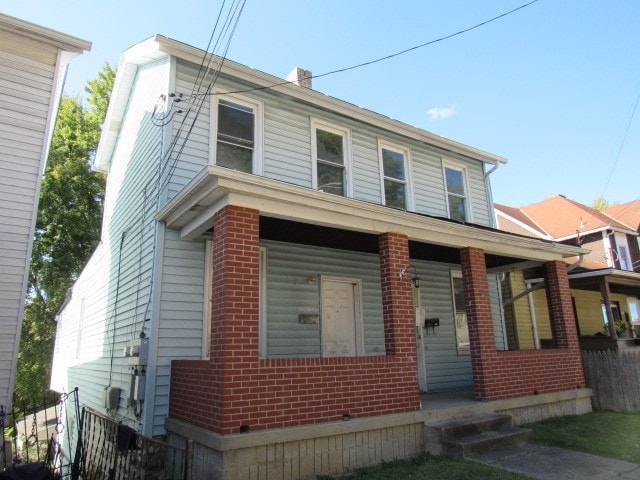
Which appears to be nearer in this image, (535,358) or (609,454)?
(609,454)

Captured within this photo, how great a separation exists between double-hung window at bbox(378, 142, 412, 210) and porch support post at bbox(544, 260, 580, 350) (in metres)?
3.27

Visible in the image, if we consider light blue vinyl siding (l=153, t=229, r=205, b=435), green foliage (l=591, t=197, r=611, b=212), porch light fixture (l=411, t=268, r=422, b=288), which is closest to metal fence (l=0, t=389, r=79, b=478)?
light blue vinyl siding (l=153, t=229, r=205, b=435)

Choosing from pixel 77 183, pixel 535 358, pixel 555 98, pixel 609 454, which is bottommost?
pixel 609 454

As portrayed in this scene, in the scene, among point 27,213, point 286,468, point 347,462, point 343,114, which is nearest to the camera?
point 286,468

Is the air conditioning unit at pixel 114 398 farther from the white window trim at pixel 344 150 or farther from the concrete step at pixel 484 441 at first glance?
the concrete step at pixel 484 441

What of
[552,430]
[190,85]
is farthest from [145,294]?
[552,430]

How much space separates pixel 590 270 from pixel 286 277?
9889 millimetres

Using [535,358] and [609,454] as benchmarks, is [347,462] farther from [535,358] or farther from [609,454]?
[535,358]

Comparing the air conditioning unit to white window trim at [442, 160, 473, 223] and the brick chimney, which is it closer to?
the brick chimney

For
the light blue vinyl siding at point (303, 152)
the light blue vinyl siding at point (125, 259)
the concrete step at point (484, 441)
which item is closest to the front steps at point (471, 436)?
the concrete step at point (484, 441)

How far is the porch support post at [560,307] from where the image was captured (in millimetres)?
9195

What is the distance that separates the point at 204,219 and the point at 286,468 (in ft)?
A: 10.8

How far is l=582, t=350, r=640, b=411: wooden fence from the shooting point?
371 inches

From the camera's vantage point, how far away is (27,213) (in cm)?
711
